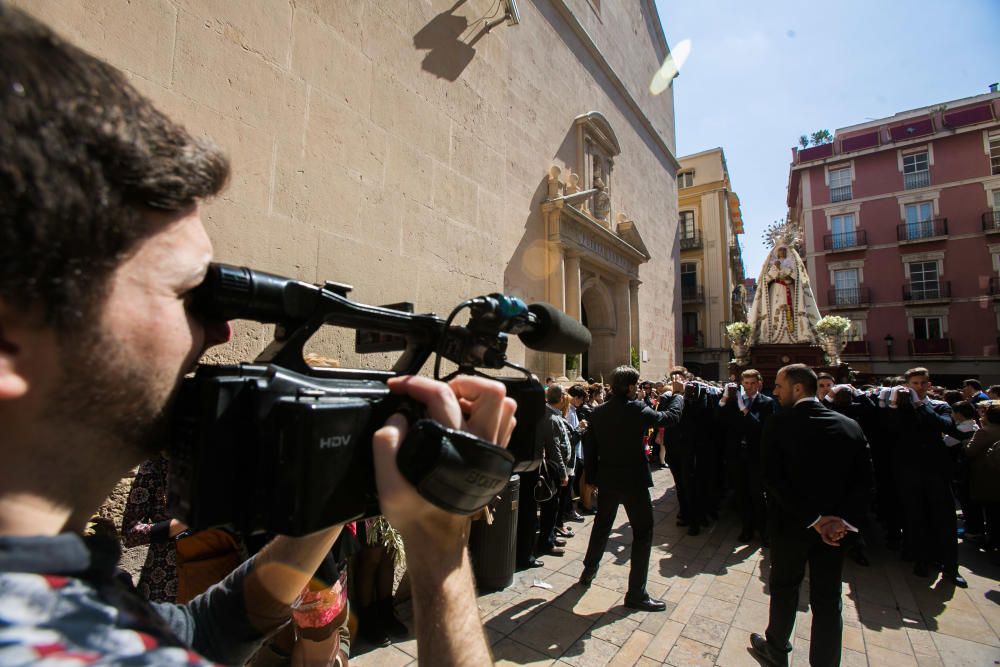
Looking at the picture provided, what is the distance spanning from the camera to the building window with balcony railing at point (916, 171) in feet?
81.8

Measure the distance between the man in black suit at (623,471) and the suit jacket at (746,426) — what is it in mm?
2141

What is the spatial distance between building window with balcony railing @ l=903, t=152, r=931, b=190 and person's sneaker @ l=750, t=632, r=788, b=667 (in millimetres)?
31999

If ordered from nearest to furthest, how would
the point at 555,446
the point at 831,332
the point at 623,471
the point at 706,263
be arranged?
the point at 623,471 < the point at 555,446 < the point at 831,332 < the point at 706,263

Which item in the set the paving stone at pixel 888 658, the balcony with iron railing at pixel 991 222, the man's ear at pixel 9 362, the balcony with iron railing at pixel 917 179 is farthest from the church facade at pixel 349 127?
the balcony with iron railing at pixel 917 179

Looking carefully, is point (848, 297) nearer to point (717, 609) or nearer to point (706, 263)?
point (706, 263)

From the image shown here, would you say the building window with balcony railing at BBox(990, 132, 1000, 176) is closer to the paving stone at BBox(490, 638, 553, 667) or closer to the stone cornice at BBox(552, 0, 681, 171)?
the stone cornice at BBox(552, 0, 681, 171)

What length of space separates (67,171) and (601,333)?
11986 mm

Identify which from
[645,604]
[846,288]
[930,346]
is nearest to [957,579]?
[645,604]

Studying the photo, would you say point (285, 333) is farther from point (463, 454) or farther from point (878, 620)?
point (878, 620)

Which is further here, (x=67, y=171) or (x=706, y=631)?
(x=706, y=631)

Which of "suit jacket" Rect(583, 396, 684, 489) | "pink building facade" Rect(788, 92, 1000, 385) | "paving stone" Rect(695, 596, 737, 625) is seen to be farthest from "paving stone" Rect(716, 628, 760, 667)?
"pink building facade" Rect(788, 92, 1000, 385)

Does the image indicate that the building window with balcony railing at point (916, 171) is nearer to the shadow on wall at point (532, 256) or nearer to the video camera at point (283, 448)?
the shadow on wall at point (532, 256)

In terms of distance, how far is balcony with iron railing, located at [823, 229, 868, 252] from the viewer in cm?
2583

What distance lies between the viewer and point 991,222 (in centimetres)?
2258
